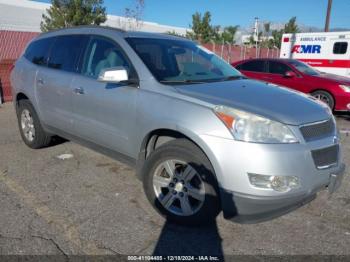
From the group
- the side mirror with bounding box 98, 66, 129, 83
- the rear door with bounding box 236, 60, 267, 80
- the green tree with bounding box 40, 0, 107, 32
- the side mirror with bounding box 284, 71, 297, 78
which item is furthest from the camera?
the green tree with bounding box 40, 0, 107, 32

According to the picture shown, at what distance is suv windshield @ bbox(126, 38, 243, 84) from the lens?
3.63 m

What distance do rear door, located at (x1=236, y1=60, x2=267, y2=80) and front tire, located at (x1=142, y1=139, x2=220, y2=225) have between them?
762 cm

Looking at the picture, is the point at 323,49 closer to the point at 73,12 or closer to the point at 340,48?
the point at 340,48

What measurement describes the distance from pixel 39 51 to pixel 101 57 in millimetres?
1656

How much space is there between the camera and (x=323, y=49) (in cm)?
1408

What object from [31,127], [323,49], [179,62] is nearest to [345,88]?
[323,49]

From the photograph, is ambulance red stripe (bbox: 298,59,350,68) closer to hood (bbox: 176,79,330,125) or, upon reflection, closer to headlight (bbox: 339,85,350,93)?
headlight (bbox: 339,85,350,93)

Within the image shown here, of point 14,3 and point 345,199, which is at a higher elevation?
point 14,3

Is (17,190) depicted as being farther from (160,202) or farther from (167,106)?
(167,106)

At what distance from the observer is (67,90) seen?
427 cm

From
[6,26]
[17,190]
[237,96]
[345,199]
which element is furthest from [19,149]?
[6,26]

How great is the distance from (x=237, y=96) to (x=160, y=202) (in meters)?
1.26

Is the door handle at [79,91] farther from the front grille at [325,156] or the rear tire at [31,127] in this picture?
the front grille at [325,156]

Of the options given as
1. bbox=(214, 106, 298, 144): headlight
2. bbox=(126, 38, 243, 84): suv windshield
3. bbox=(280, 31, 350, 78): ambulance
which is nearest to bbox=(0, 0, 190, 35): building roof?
bbox=(280, 31, 350, 78): ambulance
